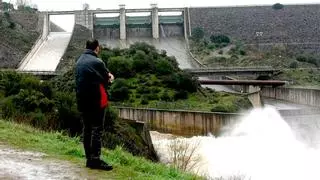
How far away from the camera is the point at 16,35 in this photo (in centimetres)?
9500

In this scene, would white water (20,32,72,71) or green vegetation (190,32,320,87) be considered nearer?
green vegetation (190,32,320,87)

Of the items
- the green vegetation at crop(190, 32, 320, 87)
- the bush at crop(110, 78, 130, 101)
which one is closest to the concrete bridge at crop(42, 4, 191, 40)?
the green vegetation at crop(190, 32, 320, 87)

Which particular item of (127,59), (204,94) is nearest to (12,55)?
(127,59)

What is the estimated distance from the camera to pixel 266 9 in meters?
118

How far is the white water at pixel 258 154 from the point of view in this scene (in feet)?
71.6

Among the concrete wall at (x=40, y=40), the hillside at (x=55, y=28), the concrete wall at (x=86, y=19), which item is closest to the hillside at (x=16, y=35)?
the concrete wall at (x=40, y=40)

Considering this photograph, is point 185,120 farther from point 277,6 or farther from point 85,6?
point 277,6

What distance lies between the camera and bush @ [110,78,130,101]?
47625 mm

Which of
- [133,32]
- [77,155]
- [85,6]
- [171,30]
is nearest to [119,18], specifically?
[133,32]

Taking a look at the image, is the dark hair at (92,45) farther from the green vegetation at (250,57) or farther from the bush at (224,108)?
the green vegetation at (250,57)

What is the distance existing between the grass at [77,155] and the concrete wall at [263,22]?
9518 cm

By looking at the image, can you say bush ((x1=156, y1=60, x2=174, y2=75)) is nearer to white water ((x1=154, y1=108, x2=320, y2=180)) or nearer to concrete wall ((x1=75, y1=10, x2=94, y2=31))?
white water ((x1=154, y1=108, x2=320, y2=180))

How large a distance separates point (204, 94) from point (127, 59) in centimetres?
795

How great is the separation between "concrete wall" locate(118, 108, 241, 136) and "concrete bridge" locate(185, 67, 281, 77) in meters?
29.5
